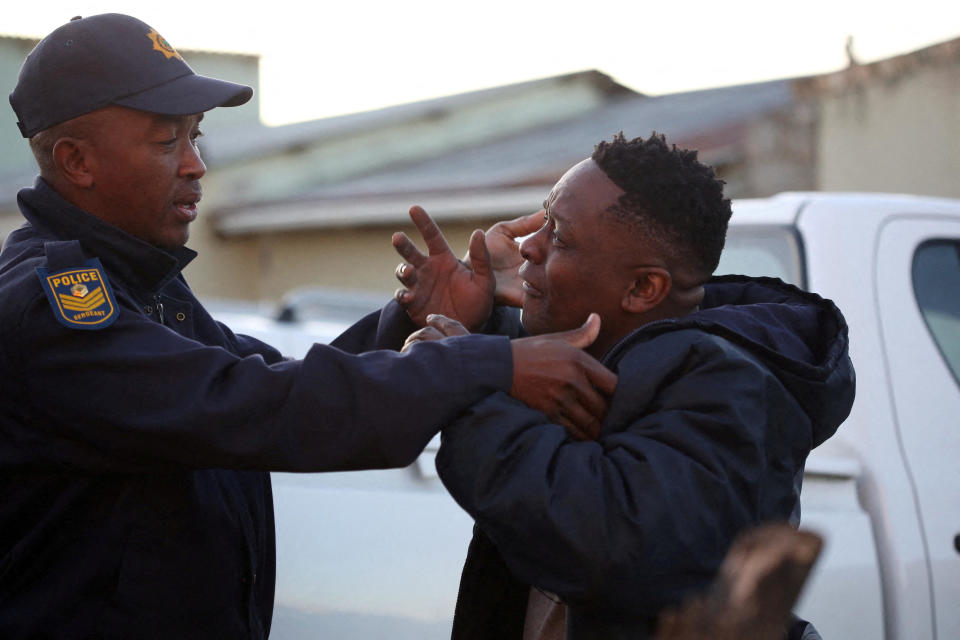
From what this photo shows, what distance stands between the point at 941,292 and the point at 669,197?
180 centimetres

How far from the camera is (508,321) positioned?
2625mm

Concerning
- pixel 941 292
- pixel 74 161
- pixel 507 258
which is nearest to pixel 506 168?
pixel 941 292

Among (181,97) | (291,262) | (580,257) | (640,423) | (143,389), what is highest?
(181,97)

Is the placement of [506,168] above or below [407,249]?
below

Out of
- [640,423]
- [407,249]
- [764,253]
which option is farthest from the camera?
[764,253]

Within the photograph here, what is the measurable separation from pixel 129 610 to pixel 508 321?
1016 mm

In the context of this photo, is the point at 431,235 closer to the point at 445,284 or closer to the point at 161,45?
the point at 445,284

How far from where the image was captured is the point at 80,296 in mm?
1927

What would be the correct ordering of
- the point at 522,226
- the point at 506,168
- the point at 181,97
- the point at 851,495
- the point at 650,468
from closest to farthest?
the point at 650,468, the point at 181,97, the point at 522,226, the point at 851,495, the point at 506,168

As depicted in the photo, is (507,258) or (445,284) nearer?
(445,284)

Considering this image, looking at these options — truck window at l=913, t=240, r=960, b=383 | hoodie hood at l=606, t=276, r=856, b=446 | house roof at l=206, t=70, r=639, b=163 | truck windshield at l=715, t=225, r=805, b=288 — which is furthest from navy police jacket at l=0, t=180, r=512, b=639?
house roof at l=206, t=70, r=639, b=163

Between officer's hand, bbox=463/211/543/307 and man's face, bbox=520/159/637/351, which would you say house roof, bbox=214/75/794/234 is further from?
man's face, bbox=520/159/637/351

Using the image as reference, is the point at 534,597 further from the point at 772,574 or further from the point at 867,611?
the point at 867,611

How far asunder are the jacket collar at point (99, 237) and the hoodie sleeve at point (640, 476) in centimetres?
66
